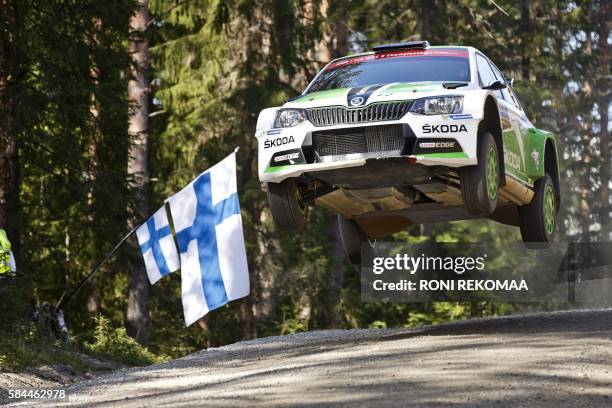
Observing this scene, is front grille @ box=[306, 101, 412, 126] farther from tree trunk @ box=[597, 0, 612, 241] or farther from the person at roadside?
tree trunk @ box=[597, 0, 612, 241]

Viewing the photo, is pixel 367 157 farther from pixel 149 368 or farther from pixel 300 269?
pixel 300 269

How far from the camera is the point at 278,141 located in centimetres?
1158

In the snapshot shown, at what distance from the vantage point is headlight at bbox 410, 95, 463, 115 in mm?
11164

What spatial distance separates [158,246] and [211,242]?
4.76ft

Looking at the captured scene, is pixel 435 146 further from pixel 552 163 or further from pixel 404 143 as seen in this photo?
pixel 552 163

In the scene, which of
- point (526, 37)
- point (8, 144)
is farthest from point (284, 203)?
point (526, 37)

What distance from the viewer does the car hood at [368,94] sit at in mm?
11250

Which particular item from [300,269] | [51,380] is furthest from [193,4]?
[51,380]

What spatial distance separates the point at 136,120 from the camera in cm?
2577

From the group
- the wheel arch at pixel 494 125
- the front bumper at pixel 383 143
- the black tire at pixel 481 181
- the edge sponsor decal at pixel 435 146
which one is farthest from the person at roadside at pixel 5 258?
the wheel arch at pixel 494 125

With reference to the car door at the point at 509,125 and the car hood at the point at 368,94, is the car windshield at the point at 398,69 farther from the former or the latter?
the car hood at the point at 368,94

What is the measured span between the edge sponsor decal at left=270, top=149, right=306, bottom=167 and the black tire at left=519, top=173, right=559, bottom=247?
359 centimetres

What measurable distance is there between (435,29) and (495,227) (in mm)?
6312

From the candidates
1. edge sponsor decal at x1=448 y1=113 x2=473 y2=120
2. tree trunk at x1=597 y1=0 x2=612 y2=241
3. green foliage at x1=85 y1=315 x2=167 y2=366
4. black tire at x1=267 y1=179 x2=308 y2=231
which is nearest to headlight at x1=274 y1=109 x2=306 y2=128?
black tire at x1=267 y1=179 x2=308 y2=231
